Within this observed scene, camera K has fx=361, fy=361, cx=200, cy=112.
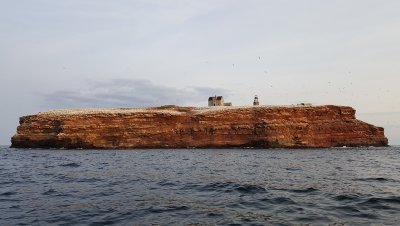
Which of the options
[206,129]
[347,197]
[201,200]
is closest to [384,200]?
[347,197]

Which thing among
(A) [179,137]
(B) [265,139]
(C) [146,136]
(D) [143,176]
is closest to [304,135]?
(B) [265,139]

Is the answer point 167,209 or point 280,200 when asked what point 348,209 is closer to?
point 280,200

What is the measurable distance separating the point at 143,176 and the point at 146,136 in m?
47.5

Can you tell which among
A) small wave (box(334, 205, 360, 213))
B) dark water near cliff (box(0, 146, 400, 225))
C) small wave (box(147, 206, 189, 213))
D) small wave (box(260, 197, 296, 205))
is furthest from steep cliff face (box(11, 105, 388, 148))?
small wave (box(147, 206, 189, 213))

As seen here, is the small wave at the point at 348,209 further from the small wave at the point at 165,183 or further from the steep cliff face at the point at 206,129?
the steep cliff face at the point at 206,129

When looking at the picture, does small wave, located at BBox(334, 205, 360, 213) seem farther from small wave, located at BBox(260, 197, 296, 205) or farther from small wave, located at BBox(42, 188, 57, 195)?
small wave, located at BBox(42, 188, 57, 195)

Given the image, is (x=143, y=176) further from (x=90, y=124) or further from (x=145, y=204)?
(x=90, y=124)

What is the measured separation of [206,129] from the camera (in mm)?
66625

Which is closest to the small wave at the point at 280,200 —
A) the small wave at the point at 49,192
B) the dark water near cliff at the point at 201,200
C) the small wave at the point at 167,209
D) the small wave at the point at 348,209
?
the dark water near cliff at the point at 201,200

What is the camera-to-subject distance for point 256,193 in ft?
45.7

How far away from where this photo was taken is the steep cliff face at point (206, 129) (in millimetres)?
64625

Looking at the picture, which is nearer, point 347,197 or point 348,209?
point 348,209

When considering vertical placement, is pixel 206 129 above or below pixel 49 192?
above

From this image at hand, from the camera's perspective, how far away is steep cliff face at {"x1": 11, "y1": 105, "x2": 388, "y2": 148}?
6462 cm
